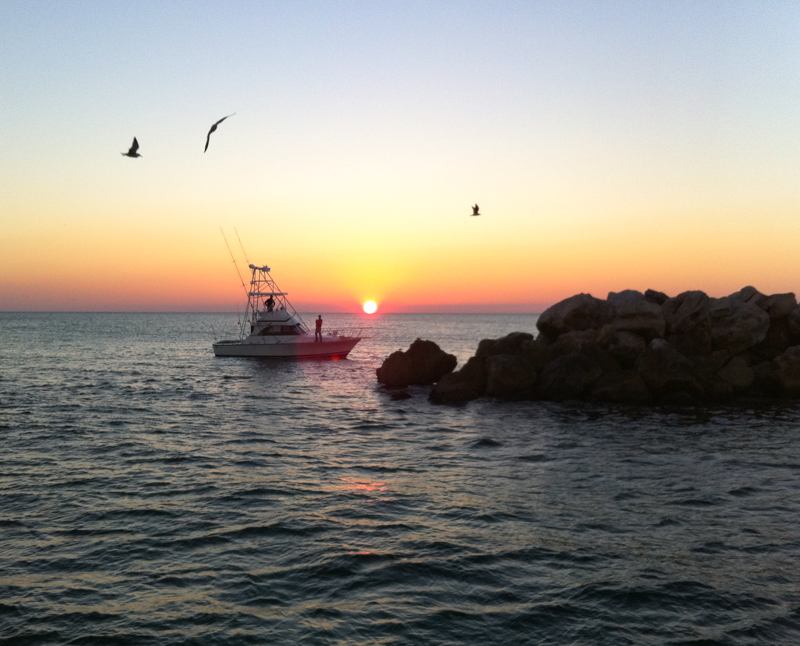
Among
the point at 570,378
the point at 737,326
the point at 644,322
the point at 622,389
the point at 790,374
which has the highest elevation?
the point at 644,322

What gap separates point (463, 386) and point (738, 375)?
10.8 metres

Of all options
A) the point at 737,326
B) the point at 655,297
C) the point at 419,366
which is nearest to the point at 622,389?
the point at 737,326

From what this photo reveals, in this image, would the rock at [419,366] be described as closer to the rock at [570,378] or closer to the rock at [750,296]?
the rock at [570,378]

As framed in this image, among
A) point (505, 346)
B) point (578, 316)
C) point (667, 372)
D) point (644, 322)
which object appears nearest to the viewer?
point (667, 372)

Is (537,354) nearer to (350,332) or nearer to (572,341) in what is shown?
(572,341)

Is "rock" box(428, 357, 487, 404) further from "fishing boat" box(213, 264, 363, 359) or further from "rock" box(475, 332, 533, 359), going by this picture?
"fishing boat" box(213, 264, 363, 359)

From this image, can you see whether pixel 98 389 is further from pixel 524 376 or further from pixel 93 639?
pixel 93 639

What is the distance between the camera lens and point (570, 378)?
80.4 ft

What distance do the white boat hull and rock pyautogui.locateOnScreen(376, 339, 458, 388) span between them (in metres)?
15.8

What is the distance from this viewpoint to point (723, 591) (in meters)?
7.89

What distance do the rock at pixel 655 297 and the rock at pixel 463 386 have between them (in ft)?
30.4

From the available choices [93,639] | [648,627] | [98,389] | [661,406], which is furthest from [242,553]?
[98,389]

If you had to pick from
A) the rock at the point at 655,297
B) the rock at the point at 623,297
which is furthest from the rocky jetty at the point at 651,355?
the rock at the point at 655,297

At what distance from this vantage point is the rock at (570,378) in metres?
24.5
